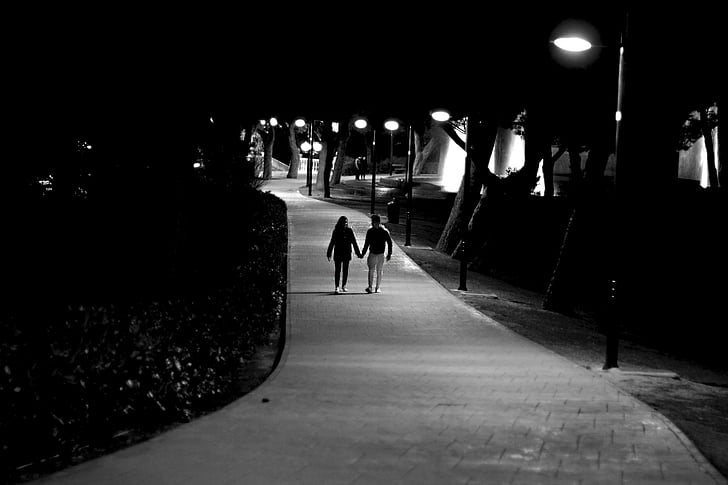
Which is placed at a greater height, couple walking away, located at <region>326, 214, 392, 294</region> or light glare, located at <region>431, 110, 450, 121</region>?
light glare, located at <region>431, 110, 450, 121</region>

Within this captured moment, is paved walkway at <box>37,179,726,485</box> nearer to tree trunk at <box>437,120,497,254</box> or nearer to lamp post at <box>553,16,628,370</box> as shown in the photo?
lamp post at <box>553,16,628,370</box>

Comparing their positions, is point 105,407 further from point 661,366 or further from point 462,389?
point 661,366

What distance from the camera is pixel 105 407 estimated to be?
7883 millimetres

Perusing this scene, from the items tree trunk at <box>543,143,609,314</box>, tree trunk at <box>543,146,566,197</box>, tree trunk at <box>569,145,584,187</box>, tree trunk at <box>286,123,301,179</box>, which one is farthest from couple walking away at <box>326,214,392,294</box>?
tree trunk at <box>286,123,301,179</box>

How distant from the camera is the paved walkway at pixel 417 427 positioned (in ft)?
23.6

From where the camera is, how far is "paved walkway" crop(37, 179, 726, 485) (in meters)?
7.21

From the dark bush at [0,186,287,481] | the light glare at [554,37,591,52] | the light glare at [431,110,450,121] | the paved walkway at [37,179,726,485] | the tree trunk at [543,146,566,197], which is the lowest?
the paved walkway at [37,179,726,485]

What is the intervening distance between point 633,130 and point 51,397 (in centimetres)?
1710

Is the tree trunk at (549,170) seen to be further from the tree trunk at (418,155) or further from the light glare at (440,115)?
the tree trunk at (418,155)

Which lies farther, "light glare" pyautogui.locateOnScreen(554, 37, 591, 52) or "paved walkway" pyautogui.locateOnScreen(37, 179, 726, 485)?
"light glare" pyautogui.locateOnScreen(554, 37, 591, 52)

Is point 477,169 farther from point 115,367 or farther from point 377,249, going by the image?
point 115,367

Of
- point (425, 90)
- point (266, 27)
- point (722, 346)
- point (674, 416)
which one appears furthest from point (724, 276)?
point (674, 416)

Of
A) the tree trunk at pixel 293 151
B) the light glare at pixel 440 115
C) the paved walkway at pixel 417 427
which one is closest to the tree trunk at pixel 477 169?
the light glare at pixel 440 115

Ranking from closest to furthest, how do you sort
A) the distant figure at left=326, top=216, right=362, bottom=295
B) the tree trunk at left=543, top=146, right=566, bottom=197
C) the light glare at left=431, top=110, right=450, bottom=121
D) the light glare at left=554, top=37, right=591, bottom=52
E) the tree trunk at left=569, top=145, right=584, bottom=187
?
1. the light glare at left=554, top=37, right=591, bottom=52
2. the distant figure at left=326, top=216, right=362, bottom=295
3. the light glare at left=431, top=110, right=450, bottom=121
4. the tree trunk at left=569, top=145, right=584, bottom=187
5. the tree trunk at left=543, top=146, right=566, bottom=197
